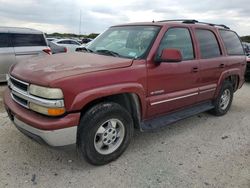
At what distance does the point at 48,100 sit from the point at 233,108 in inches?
195

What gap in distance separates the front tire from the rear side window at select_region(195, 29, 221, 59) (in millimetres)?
2089

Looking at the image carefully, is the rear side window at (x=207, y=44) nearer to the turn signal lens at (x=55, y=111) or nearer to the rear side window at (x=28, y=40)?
the turn signal lens at (x=55, y=111)

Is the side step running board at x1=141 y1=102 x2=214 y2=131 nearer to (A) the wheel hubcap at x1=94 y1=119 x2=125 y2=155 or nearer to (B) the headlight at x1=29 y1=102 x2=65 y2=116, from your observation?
(A) the wheel hubcap at x1=94 y1=119 x2=125 y2=155

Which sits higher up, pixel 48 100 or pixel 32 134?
pixel 48 100

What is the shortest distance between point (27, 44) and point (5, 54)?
77 centimetres

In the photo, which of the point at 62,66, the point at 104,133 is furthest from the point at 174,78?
the point at 62,66

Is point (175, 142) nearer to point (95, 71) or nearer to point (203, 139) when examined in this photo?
point (203, 139)

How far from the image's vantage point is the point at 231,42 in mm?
5680

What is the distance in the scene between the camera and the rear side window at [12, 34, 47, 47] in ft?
25.2

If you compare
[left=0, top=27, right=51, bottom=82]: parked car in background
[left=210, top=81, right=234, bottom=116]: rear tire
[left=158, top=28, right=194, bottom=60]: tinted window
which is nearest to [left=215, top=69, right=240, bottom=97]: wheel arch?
[left=210, top=81, right=234, bottom=116]: rear tire

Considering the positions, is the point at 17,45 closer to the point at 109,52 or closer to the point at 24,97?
the point at 109,52

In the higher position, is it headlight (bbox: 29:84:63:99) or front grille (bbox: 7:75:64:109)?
headlight (bbox: 29:84:63:99)

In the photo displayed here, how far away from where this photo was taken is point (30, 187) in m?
2.85

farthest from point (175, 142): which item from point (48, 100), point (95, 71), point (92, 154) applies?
point (48, 100)
